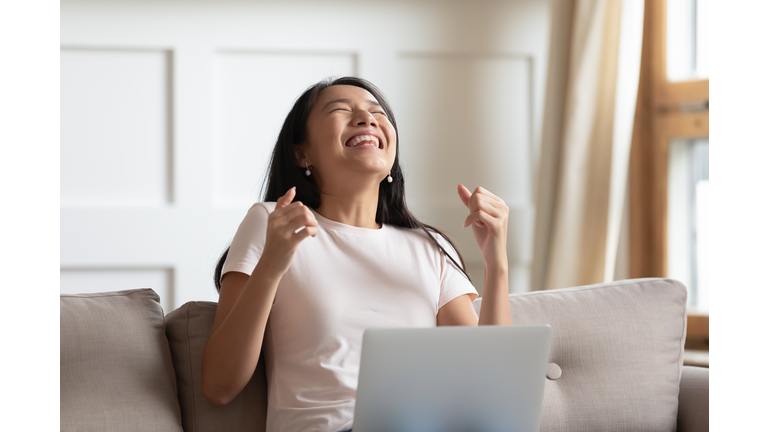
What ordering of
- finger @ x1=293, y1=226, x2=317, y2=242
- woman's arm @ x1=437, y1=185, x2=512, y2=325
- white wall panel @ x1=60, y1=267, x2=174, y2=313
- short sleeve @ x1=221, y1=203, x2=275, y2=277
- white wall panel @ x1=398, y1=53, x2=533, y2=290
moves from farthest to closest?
white wall panel @ x1=398, y1=53, x2=533, y2=290, white wall panel @ x1=60, y1=267, x2=174, y2=313, woman's arm @ x1=437, y1=185, x2=512, y2=325, short sleeve @ x1=221, y1=203, x2=275, y2=277, finger @ x1=293, y1=226, x2=317, y2=242

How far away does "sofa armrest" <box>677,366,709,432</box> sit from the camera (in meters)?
1.52

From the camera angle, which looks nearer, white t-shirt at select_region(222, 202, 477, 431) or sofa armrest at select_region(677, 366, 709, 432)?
white t-shirt at select_region(222, 202, 477, 431)

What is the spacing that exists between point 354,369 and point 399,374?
36 cm

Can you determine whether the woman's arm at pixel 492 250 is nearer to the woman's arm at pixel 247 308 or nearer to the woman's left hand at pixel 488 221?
the woman's left hand at pixel 488 221

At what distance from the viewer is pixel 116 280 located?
2174mm

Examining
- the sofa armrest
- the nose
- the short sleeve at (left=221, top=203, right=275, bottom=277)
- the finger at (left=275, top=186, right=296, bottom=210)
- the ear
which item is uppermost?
the nose

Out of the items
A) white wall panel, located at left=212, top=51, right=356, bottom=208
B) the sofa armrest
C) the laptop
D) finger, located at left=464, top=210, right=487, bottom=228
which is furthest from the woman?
white wall panel, located at left=212, top=51, right=356, bottom=208

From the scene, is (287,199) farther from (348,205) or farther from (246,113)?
(246,113)

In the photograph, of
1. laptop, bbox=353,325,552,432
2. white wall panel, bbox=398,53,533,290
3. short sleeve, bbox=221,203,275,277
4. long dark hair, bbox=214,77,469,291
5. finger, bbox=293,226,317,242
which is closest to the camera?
laptop, bbox=353,325,552,432

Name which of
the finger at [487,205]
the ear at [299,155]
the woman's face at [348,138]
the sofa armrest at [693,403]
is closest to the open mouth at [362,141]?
the woman's face at [348,138]

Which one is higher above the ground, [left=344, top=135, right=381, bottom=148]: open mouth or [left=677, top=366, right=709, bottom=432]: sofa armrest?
[left=344, top=135, right=381, bottom=148]: open mouth

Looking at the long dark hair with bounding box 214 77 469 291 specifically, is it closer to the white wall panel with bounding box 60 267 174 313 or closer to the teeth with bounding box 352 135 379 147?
the teeth with bounding box 352 135 379 147

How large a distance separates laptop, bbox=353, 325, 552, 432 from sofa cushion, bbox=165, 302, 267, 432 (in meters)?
0.43

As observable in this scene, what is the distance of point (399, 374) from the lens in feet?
2.92
